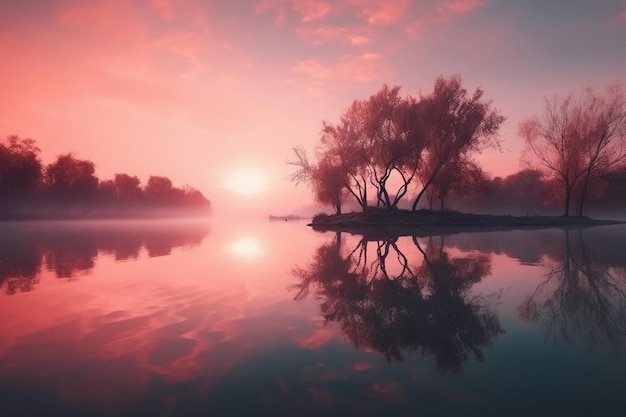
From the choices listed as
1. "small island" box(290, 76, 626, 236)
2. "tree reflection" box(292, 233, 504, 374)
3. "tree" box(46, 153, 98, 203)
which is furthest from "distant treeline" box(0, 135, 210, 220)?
"tree reflection" box(292, 233, 504, 374)

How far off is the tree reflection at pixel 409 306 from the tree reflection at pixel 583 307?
86cm

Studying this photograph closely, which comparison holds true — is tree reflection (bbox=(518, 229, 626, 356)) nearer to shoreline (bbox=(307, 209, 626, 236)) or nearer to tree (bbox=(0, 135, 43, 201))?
shoreline (bbox=(307, 209, 626, 236))

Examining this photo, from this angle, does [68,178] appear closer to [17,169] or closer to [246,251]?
[17,169]

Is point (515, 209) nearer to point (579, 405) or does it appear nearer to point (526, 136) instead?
point (526, 136)

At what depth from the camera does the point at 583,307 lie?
6.82 meters

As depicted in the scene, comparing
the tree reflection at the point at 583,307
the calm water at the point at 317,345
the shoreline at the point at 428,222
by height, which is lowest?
the calm water at the point at 317,345

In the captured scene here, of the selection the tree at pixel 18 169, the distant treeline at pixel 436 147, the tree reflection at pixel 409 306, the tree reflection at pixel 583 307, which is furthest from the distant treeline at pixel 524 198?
the tree at pixel 18 169

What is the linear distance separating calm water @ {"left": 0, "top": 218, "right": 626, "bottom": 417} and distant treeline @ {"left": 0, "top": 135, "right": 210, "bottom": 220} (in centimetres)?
7863

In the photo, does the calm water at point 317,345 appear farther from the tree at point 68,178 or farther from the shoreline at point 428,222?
the tree at point 68,178

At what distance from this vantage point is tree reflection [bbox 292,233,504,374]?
5043 millimetres

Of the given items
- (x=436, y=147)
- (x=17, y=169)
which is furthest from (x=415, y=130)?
(x=17, y=169)

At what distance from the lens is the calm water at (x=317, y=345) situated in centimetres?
356

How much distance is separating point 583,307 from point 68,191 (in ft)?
334

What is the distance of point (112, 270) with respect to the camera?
12125 millimetres
